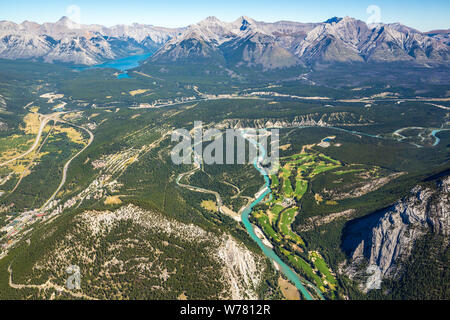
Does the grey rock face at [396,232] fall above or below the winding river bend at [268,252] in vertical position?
above

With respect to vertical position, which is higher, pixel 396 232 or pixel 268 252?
pixel 396 232

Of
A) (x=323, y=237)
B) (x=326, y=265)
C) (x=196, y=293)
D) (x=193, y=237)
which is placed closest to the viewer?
(x=196, y=293)

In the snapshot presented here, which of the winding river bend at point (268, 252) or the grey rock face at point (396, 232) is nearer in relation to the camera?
the grey rock face at point (396, 232)

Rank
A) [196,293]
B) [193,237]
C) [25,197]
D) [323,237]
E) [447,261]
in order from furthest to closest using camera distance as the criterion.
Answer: [25,197] < [323,237] < [193,237] < [447,261] < [196,293]

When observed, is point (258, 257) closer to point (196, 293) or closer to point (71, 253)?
point (196, 293)

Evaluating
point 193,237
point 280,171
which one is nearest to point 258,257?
point 193,237

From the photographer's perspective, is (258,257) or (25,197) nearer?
(258,257)

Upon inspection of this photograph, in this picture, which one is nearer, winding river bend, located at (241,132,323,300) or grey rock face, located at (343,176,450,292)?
grey rock face, located at (343,176,450,292)

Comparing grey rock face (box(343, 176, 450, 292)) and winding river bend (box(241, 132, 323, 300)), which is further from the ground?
grey rock face (box(343, 176, 450, 292))
